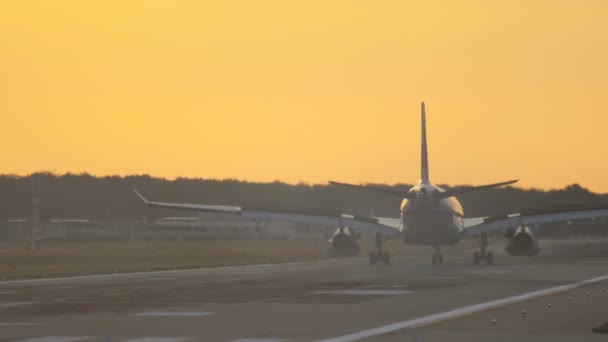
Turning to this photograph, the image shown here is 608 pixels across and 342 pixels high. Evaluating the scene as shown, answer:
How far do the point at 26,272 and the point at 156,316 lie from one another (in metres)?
33.2

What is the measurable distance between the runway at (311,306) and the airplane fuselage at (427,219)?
28.8ft

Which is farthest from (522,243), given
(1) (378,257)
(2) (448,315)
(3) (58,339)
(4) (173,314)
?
(3) (58,339)

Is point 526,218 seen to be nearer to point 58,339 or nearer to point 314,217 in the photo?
point 314,217

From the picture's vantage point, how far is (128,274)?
213 ft

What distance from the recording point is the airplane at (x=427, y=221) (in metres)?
74.1

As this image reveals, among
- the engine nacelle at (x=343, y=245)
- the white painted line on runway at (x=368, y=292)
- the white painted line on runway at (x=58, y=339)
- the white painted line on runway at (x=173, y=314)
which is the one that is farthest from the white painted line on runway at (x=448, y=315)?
the engine nacelle at (x=343, y=245)

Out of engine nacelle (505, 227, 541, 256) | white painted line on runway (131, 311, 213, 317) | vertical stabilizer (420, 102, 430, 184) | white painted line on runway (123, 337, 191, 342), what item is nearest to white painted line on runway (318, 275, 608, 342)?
white painted line on runway (123, 337, 191, 342)

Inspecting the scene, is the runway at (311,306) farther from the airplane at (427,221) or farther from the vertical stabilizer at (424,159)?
the vertical stabilizer at (424,159)

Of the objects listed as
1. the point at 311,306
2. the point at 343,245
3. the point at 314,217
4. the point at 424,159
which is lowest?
the point at 311,306

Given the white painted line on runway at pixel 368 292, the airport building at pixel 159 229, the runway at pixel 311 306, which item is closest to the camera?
the runway at pixel 311 306

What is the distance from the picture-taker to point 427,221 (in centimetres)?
7369

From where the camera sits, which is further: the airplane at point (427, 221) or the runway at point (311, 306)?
the airplane at point (427, 221)

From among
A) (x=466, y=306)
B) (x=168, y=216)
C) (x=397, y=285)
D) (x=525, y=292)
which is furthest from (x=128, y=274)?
(x=168, y=216)

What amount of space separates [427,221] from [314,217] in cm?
1112
